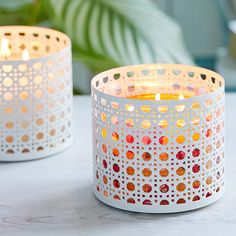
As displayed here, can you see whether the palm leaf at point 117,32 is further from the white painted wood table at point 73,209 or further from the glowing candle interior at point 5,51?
the white painted wood table at point 73,209

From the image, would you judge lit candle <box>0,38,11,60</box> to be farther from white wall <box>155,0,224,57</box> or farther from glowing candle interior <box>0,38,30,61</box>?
white wall <box>155,0,224,57</box>

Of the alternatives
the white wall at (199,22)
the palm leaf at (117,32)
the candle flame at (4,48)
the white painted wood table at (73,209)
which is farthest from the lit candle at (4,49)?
the white wall at (199,22)

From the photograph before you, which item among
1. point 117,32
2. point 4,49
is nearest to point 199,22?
point 117,32

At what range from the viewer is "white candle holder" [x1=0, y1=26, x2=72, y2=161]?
35.6 inches

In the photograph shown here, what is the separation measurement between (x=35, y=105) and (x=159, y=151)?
9.1 inches

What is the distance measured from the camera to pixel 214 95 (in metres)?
0.76

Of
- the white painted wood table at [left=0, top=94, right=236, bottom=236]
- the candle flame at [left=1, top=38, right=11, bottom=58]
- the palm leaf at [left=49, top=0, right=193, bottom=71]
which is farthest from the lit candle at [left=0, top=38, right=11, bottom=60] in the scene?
the palm leaf at [left=49, top=0, right=193, bottom=71]

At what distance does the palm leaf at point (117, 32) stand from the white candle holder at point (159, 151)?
25.5 inches

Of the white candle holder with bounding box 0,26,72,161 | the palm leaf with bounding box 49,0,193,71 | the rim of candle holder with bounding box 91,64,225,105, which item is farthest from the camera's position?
the palm leaf with bounding box 49,0,193,71

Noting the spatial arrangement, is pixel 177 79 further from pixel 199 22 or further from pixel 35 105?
pixel 199 22

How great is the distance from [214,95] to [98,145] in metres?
0.14

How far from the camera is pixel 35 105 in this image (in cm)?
92

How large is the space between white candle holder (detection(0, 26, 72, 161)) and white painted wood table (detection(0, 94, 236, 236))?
0.02 m

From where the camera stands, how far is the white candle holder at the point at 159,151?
2.44 ft
